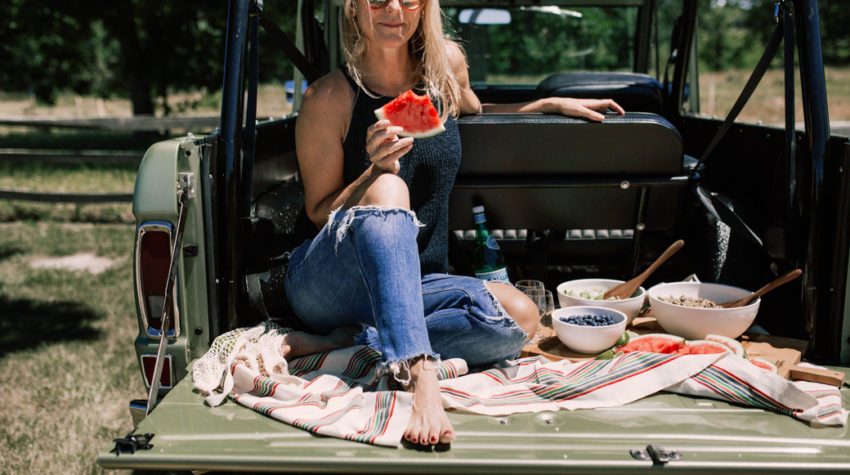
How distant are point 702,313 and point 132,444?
1896mm

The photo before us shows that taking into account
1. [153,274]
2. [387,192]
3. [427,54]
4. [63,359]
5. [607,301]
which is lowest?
[63,359]

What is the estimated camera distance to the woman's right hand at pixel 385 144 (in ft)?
7.45

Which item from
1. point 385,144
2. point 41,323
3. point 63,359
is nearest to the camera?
point 385,144

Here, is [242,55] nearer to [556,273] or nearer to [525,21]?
[556,273]

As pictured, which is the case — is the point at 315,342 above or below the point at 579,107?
below

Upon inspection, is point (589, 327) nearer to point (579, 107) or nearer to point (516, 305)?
point (516, 305)

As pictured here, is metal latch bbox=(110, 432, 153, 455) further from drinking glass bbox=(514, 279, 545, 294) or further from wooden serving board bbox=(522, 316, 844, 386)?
drinking glass bbox=(514, 279, 545, 294)

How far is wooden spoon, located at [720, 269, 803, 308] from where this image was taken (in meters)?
2.30

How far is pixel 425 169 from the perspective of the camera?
8.34ft

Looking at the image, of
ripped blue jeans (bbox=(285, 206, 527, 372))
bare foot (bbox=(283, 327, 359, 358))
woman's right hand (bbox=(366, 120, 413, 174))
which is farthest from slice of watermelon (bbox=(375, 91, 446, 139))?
bare foot (bbox=(283, 327, 359, 358))

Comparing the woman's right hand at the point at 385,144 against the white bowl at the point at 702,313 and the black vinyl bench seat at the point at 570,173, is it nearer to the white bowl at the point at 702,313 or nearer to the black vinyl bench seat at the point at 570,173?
the black vinyl bench seat at the point at 570,173

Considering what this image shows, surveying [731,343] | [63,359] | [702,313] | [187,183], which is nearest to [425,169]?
[187,183]

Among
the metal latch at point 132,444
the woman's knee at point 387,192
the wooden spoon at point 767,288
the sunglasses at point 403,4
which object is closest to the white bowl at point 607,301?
the wooden spoon at point 767,288

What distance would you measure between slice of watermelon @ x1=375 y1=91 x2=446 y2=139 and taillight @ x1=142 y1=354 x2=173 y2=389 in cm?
108
